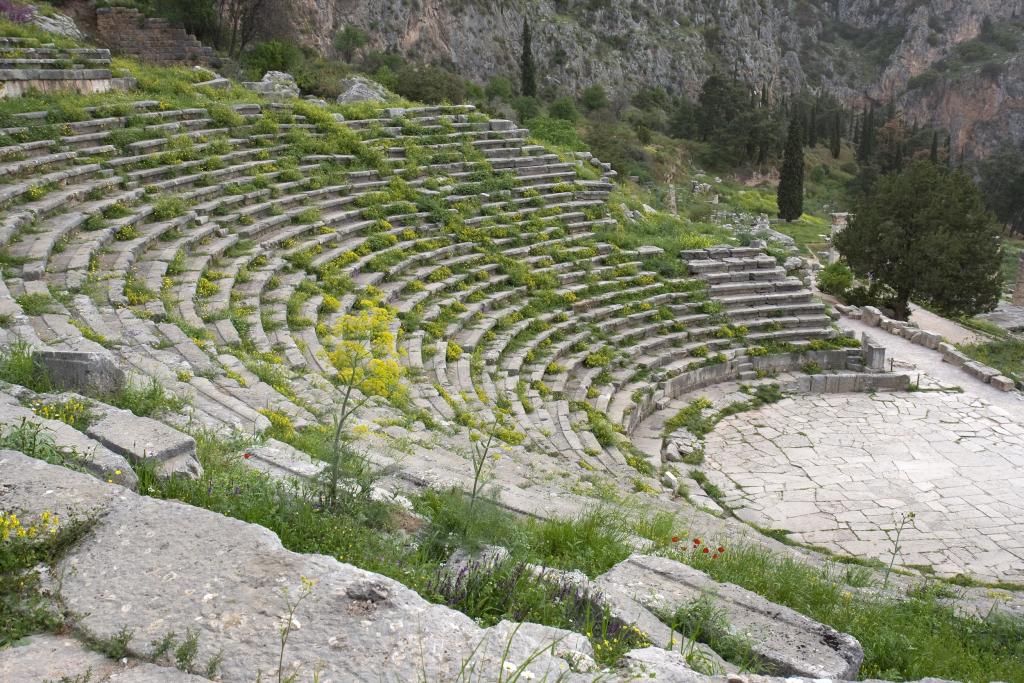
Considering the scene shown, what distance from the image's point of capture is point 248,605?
303cm

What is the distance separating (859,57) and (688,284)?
338ft

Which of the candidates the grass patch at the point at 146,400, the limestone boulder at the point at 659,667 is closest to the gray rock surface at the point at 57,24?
the grass patch at the point at 146,400

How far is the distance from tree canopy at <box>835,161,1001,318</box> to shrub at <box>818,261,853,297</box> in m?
0.42

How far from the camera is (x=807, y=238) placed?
35.9 meters

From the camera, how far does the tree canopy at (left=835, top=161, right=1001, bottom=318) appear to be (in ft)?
72.0

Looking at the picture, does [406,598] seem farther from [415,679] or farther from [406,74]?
[406,74]

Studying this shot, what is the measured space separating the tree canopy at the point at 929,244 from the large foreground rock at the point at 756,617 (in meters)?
20.5

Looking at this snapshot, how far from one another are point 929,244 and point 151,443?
74.1ft

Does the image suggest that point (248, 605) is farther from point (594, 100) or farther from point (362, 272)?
point (594, 100)

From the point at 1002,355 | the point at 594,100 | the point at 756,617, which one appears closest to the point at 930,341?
the point at 1002,355

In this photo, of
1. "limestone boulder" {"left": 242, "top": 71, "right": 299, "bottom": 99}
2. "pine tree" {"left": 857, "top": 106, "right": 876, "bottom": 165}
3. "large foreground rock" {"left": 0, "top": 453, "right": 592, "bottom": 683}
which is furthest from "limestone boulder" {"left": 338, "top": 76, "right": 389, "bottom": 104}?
"pine tree" {"left": 857, "top": 106, "right": 876, "bottom": 165}

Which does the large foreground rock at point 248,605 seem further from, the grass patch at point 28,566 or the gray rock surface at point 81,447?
the gray rock surface at point 81,447

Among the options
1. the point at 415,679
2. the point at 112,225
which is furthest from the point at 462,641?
the point at 112,225

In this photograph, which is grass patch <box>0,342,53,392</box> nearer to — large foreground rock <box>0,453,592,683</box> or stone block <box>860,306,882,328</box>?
large foreground rock <box>0,453,592,683</box>
